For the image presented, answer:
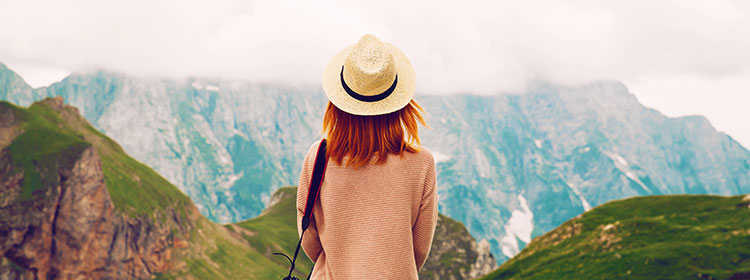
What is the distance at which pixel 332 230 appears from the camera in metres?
7.55

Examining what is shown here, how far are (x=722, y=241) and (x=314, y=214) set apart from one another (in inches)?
3316

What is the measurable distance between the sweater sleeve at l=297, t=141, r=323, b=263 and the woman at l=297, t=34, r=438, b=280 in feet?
0.07

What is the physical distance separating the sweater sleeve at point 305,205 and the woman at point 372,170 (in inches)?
0.9

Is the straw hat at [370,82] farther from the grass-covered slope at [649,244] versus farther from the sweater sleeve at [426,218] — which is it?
the grass-covered slope at [649,244]

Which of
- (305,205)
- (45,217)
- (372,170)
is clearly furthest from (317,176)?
(45,217)

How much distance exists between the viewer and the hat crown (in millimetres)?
7195

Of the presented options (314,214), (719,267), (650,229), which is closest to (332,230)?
(314,214)

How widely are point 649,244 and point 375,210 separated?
9308cm

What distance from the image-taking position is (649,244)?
8819 centimetres

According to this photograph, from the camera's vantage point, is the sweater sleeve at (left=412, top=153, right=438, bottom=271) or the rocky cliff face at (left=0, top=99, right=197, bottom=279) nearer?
the sweater sleeve at (left=412, top=153, right=438, bottom=271)

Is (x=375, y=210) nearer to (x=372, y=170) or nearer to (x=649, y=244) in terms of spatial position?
(x=372, y=170)

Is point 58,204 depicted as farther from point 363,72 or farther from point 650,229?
point 363,72

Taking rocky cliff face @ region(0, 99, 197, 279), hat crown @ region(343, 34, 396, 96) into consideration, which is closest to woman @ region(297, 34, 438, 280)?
hat crown @ region(343, 34, 396, 96)

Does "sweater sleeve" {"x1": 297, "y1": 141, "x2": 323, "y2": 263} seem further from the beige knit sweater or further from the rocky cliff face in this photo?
the rocky cliff face
